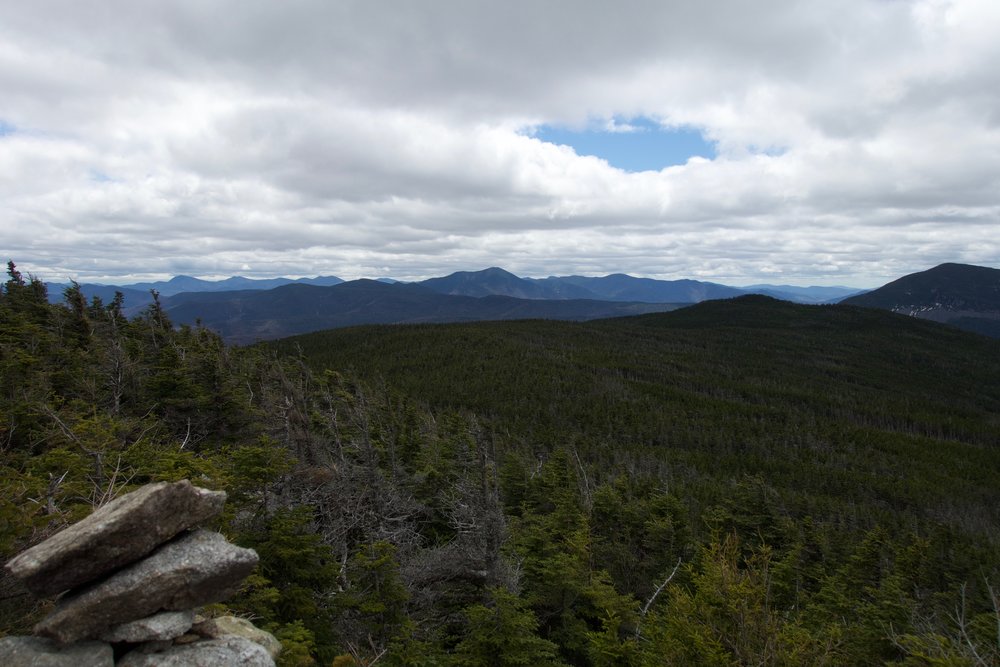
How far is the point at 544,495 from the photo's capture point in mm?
35094

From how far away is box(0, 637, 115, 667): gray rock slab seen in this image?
23.0 ft

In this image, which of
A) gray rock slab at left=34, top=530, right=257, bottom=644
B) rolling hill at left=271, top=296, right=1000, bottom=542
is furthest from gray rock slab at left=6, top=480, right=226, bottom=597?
rolling hill at left=271, top=296, right=1000, bottom=542

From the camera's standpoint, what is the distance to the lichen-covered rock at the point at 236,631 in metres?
8.35

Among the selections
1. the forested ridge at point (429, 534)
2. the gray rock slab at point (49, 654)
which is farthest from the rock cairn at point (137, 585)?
the forested ridge at point (429, 534)

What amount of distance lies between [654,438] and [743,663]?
413 feet

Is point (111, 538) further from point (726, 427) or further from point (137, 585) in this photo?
point (726, 427)

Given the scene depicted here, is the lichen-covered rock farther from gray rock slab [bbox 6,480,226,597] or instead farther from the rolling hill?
Answer: the rolling hill

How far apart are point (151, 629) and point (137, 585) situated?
2.56 ft

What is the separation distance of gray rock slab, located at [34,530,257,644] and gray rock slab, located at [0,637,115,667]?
16 cm

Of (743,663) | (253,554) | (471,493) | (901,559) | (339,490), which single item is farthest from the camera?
(901,559)

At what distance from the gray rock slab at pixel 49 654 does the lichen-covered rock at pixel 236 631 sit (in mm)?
1258

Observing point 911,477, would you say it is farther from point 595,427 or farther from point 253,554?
point 253,554

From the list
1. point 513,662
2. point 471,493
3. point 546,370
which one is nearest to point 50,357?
point 471,493

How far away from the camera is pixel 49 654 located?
23.6 ft
